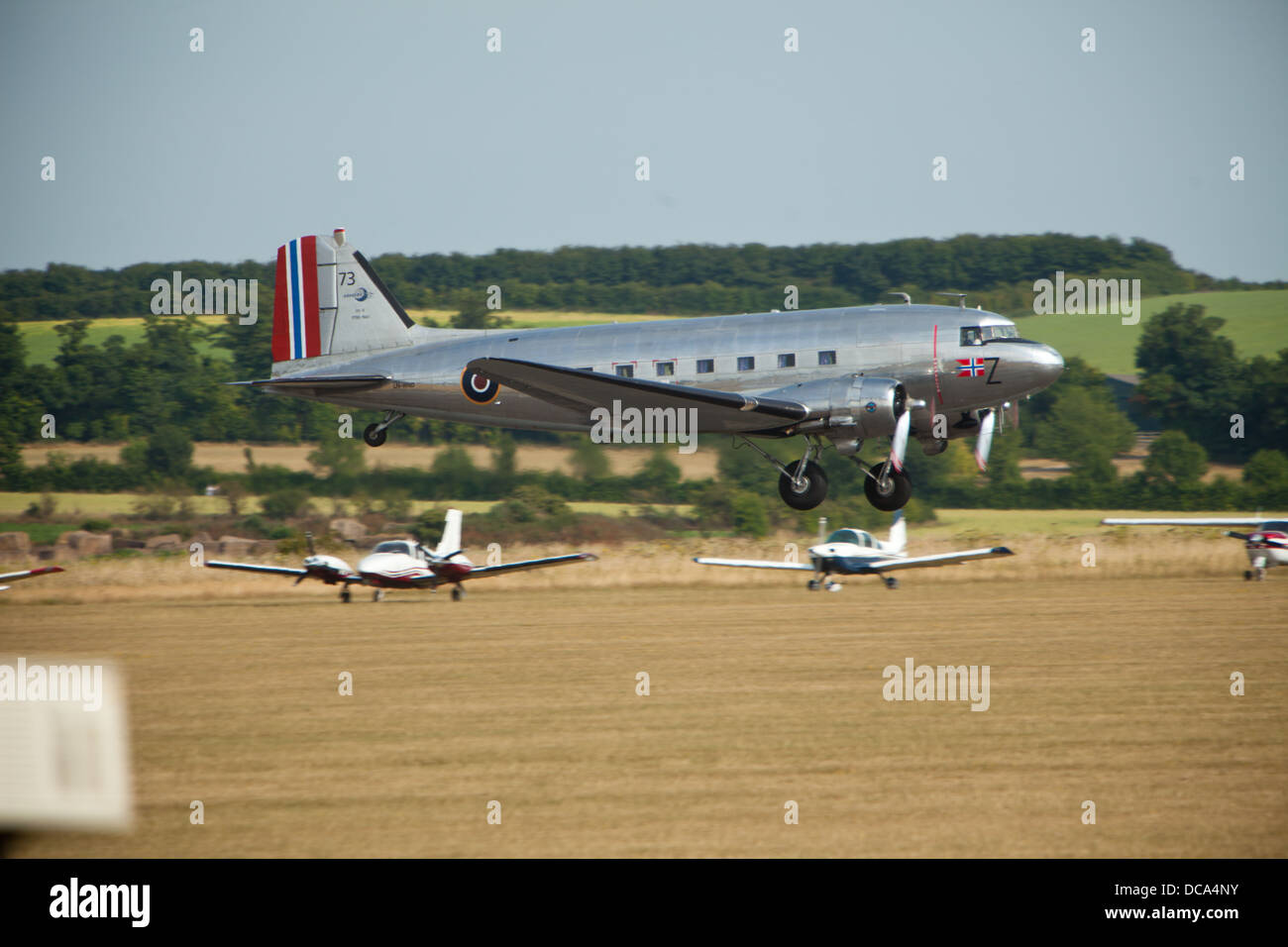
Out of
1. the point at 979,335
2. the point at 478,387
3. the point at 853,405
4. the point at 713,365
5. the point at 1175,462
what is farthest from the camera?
the point at 1175,462

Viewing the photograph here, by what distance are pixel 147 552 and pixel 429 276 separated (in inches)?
1434

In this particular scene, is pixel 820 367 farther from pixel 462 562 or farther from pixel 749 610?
pixel 462 562

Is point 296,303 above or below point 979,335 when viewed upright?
above

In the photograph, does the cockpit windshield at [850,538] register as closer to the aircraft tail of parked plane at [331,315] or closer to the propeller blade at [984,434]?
the propeller blade at [984,434]

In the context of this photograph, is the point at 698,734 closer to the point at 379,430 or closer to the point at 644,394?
the point at 644,394

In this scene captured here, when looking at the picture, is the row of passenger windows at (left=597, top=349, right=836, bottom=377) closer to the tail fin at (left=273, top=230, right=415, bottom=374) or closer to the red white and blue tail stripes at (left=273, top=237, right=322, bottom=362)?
the tail fin at (left=273, top=230, right=415, bottom=374)

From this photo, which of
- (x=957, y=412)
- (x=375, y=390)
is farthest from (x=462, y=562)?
(x=957, y=412)

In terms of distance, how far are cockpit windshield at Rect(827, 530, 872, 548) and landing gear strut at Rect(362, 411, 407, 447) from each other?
949 inches

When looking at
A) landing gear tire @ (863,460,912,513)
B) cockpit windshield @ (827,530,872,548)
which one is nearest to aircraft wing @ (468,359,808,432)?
landing gear tire @ (863,460,912,513)

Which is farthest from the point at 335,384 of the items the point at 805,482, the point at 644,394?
the point at 805,482

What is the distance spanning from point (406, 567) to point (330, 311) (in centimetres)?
1735

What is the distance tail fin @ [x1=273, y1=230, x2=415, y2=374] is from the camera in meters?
28.0

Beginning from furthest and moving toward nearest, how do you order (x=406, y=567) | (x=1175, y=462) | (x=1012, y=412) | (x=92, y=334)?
(x=92, y=334)
(x=1175, y=462)
(x=406, y=567)
(x=1012, y=412)

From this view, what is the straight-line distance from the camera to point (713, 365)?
76.9 ft
